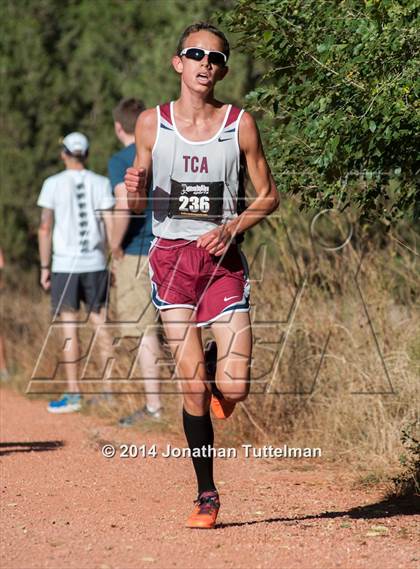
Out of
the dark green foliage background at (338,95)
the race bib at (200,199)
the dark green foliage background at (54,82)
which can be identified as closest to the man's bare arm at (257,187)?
the race bib at (200,199)

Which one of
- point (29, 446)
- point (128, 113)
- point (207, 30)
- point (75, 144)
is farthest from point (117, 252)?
point (207, 30)

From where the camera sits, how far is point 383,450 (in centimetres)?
775

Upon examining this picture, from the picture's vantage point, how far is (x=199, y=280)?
616 centimetres

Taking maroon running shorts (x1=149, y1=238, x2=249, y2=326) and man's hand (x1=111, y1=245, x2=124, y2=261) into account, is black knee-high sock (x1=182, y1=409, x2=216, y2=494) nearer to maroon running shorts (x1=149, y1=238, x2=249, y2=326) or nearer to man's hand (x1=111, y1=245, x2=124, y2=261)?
maroon running shorts (x1=149, y1=238, x2=249, y2=326)

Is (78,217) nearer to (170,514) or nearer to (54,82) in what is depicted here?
(170,514)

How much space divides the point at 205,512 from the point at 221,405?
1.96 ft

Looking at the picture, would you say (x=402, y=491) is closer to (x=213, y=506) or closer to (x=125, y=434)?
(x=213, y=506)

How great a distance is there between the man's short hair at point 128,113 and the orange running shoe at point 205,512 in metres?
4.45

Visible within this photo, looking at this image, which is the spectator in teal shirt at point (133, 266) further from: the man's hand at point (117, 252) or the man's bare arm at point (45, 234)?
the man's bare arm at point (45, 234)

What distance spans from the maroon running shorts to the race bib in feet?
0.54

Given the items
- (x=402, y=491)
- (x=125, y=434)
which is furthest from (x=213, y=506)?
(x=125, y=434)

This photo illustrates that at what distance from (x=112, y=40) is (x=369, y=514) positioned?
13909 mm

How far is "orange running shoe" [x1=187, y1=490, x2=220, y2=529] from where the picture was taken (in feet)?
19.7

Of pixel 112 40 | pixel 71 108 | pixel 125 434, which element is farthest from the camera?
pixel 112 40
